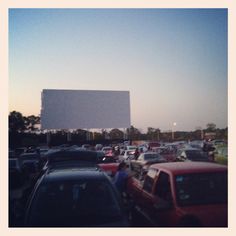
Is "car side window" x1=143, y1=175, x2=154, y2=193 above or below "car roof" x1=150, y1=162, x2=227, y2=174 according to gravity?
below

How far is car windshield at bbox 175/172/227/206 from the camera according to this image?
16.6 ft

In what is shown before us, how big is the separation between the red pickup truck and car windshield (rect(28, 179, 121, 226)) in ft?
2.61

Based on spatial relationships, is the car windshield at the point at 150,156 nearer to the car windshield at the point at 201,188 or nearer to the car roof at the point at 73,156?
the car roof at the point at 73,156

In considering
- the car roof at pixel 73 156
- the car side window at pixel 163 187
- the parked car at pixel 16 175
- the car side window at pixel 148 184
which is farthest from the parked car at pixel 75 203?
the parked car at pixel 16 175

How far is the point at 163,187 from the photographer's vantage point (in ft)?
18.9

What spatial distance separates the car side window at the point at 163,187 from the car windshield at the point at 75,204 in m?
0.97

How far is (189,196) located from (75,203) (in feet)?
5.25

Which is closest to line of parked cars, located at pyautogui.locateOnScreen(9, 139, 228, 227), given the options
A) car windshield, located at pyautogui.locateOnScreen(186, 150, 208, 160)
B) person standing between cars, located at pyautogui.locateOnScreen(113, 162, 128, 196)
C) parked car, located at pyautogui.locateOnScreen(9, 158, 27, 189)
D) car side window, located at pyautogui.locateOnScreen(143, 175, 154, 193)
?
car side window, located at pyautogui.locateOnScreen(143, 175, 154, 193)

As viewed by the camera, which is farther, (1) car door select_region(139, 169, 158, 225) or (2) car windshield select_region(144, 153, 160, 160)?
(2) car windshield select_region(144, 153, 160, 160)

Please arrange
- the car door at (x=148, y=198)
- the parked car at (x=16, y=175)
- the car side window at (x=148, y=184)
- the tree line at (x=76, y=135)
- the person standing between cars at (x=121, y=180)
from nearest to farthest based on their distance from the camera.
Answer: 1. the car door at (x=148, y=198)
2. the car side window at (x=148, y=184)
3. the person standing between cars at (x=121, y=180)
4. the parked car at (x=16, y=175)
5. the tree line at (x=76, y=135)

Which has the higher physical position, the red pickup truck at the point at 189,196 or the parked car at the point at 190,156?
the red pickup truck at the point at 189,196

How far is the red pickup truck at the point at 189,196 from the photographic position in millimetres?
4863

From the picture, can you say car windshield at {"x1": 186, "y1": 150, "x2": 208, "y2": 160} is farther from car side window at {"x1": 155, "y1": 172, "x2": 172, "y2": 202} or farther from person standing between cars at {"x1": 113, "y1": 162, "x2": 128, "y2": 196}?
car side window at {"x1": 155, "y1": 172, "x2": 172, "y2": 202}
